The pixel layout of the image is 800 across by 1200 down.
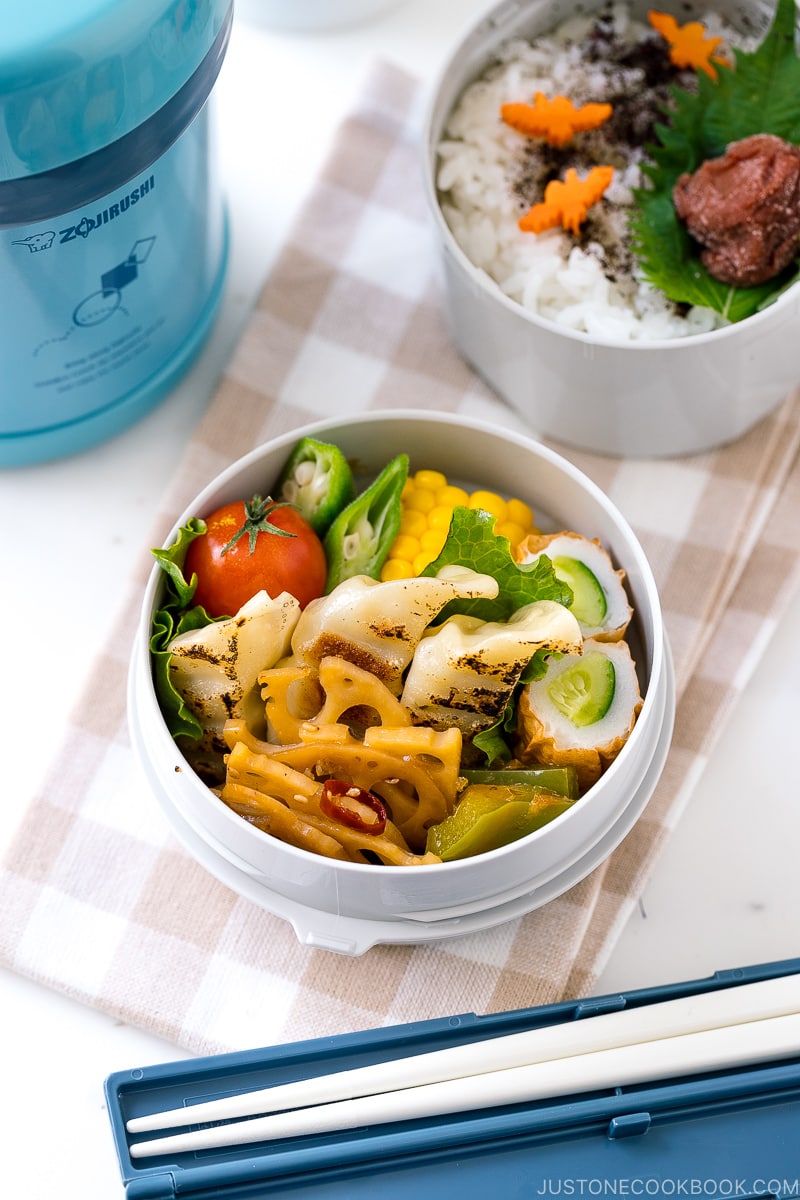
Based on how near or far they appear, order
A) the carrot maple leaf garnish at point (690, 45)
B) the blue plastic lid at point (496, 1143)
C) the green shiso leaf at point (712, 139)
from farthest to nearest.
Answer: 1. the carrot maple leaf garnish at point (690, 45)
2. the green shiso leaf at point (712, 139)
3. the blue plastic lid at point (496, 1143)

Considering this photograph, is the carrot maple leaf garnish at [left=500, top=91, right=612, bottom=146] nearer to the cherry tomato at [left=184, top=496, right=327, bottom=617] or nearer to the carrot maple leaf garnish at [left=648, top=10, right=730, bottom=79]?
the carrot maple leaf garnish at [left=648, top=10, right=730, bottom=79]

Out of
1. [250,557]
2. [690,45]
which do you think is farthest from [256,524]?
[690,45]

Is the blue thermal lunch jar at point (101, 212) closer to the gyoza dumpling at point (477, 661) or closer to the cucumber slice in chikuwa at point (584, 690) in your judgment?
the gyoza dumpling at point (477, 661)

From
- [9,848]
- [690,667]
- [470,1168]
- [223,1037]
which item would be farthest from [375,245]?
[470,1168]

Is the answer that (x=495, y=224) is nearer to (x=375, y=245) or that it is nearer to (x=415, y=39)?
A: (x=375, y=245)

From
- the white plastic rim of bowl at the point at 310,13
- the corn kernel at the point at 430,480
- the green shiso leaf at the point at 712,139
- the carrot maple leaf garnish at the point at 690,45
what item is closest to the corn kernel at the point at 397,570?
the corn kernel at the point at 430,480

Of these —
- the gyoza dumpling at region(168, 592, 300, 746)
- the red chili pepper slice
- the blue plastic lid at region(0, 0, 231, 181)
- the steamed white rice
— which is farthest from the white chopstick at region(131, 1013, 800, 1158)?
the blue plastic lid at region(0, 0, 231, 181)

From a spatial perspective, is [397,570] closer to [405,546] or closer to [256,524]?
[405,546]
